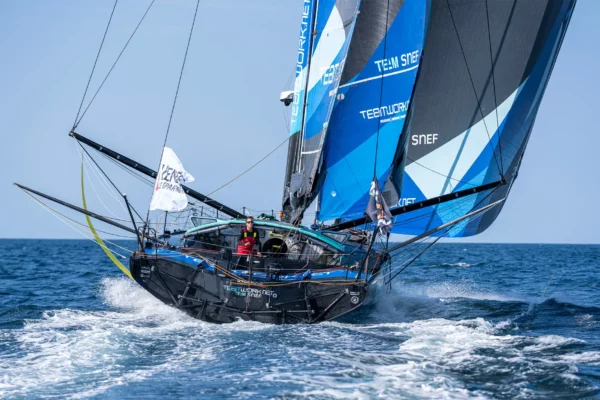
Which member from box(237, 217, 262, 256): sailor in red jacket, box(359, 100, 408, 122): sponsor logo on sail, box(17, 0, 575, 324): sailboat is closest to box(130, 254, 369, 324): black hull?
box(17, 0, 575, 324): sailboat

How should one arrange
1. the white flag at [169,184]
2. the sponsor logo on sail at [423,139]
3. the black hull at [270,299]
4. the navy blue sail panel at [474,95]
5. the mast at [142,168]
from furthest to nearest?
the sponsor logo on sail at [423,139], the navy blue sail panel at [474,95], the mast at [142,168], the white flag at [169,184], the black hull at [270,299]

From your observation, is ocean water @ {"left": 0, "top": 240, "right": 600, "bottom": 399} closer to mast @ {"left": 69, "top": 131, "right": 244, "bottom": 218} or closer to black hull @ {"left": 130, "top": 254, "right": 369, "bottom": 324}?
black hull @ {"left": 130, "top": 254, "right": 369, "bottom": 324}

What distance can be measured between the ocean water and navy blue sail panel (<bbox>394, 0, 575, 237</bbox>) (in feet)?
14.6

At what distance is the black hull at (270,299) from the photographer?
14461 millimetres

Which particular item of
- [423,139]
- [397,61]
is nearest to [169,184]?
[397,61]

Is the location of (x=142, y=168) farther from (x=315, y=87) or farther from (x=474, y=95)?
(x=474, y=95)

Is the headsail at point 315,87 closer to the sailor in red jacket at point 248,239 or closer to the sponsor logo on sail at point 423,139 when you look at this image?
the sailor in red jacket at point 248,239

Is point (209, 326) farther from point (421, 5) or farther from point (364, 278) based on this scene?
point (421, 5)

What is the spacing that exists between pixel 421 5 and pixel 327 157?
423 centimetres

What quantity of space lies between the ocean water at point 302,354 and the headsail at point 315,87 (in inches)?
142

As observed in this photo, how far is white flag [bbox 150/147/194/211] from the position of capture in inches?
626

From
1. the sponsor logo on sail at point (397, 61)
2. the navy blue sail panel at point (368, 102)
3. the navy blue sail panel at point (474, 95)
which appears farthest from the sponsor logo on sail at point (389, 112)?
the navy blue sail panel at point (474, 95)

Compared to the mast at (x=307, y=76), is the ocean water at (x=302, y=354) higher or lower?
lower

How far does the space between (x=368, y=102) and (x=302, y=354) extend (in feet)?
29.1
